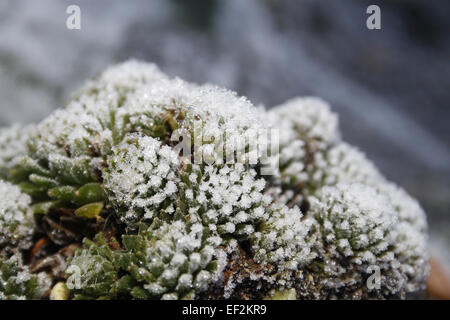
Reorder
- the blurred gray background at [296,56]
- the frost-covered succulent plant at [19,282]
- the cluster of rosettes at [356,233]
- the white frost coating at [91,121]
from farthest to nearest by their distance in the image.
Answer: the blurred gray background at [296,56], the white frost coating at [91,121], the cluster of rosettes at [356,233], the frost-covered succulent plant at [19,282]

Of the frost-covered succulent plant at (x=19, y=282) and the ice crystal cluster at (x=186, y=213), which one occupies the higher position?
the ice crystal cluster at (x=186, y=213)

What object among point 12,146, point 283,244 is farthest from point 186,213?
point 12,146

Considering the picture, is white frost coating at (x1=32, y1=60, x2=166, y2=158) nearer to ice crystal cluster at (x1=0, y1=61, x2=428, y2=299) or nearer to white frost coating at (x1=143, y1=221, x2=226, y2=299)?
ice crystal cluster at (x1=0, y1=61, x2=428, y2=299)

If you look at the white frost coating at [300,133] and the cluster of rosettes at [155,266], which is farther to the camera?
the white frost coating at [300,133]

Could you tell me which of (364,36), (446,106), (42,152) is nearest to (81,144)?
(42,152)

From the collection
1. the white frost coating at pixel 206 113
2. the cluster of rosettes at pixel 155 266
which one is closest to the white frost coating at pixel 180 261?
the cluster of rosettes at pixel 155 266

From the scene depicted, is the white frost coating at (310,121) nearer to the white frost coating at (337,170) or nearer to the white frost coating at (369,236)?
the white frost coating at (337,170)

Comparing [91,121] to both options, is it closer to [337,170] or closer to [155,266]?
[155,266]

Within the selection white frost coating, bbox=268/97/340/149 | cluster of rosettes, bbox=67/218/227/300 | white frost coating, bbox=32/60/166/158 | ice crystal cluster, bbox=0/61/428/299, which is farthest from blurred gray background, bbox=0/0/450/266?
cluster of rosettes, bbox=67/218/227/300
